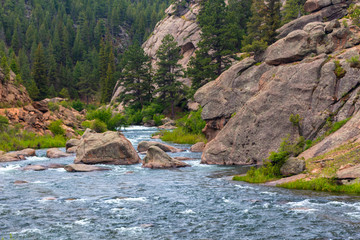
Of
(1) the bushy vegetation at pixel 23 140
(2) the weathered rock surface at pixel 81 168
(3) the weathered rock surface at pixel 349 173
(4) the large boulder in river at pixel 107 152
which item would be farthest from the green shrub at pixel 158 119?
(3) the weathered rock surface at pixel 349 173

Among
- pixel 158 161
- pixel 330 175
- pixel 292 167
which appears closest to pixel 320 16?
pixel 158 161

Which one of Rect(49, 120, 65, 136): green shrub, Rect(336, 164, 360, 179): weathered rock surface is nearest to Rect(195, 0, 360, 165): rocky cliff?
Rect(336, 164, 360, 179): weathered rock surface

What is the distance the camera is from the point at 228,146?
28.3 metres

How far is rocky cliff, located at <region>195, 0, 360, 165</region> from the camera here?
2530 cm

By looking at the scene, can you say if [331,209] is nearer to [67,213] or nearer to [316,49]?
[67,213]

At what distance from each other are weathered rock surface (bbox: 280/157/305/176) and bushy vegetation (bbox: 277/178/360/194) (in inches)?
47.3

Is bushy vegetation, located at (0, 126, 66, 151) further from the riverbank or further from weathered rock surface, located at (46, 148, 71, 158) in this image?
the riverbank

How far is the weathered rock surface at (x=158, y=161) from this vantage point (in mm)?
27359

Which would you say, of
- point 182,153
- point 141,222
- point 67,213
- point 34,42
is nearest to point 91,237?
point 141,222

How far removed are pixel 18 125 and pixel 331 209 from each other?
123ft

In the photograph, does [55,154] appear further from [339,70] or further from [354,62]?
[354,62]

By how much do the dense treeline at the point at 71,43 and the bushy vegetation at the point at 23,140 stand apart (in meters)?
54.8

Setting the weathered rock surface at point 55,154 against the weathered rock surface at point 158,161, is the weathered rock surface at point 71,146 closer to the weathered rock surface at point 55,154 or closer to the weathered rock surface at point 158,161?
the weathered rock surface at point 55,154

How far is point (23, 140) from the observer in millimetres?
→ 41344
